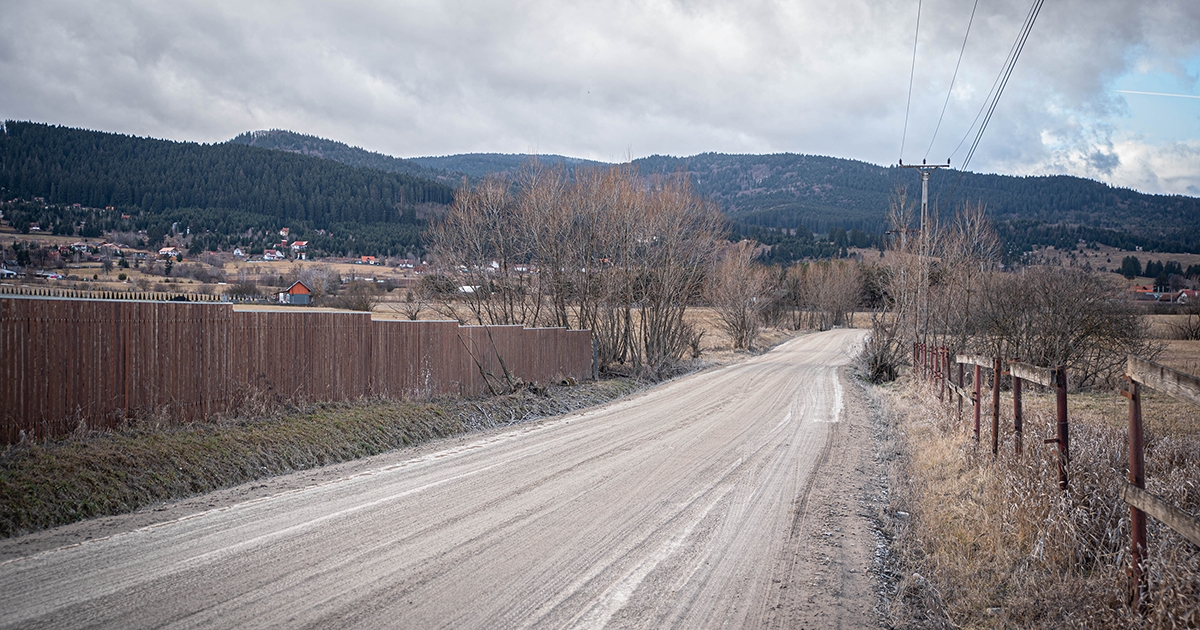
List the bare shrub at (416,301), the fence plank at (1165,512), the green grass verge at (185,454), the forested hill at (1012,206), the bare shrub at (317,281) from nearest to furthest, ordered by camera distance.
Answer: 1. the fence plank at (1165,512)
2. the green grass verge at (185,454)
3. the bare shrub at (416,301)
4. the bare shrub at (317,281)
5. the forested hill at (1012,206)

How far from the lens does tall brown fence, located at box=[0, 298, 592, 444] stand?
7801mm

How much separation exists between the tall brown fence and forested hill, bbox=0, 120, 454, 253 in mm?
33358

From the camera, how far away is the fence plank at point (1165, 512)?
3.25 meters

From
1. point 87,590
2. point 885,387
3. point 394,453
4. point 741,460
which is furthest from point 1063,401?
point 885,387

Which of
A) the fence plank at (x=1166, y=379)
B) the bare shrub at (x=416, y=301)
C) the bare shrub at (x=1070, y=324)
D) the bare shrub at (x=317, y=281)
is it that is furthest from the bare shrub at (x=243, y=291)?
the fence plank at (x=1166, y=379)

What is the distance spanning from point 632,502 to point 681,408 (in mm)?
8624

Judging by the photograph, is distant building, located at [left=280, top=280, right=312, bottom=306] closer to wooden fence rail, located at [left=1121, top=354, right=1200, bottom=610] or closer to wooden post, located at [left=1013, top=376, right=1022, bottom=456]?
wooden post, located at [left=1013, top=376, right=1022, bottom=456]

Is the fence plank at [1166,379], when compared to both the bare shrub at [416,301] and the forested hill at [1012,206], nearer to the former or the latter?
the bare shrub at [416,301]

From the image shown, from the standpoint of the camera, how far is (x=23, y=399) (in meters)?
7.63

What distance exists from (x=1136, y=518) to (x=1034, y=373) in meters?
2.98

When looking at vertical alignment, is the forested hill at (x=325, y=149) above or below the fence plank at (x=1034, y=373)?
above

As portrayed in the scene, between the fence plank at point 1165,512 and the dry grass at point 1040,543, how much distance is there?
28 centimetres

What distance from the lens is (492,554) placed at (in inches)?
Answer: 221

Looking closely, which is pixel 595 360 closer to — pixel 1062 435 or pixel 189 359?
pixel 189 359
